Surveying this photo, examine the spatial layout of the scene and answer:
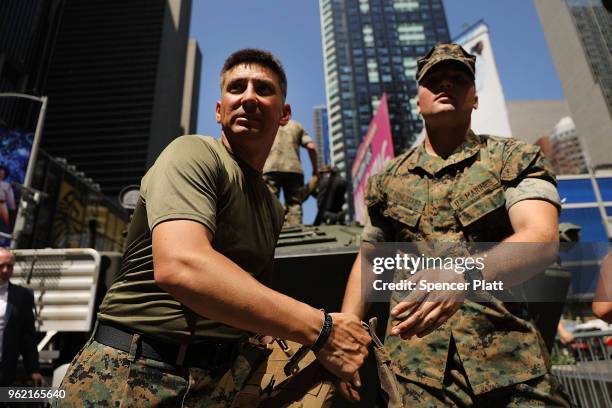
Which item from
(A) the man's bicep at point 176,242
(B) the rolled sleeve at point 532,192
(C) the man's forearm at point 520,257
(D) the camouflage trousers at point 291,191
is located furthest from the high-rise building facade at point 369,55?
(A) the man's bicep at point 176,242

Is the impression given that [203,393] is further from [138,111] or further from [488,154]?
[138,111]

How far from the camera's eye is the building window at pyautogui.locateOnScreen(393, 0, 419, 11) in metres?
85.6

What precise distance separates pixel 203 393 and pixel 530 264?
4.13ft

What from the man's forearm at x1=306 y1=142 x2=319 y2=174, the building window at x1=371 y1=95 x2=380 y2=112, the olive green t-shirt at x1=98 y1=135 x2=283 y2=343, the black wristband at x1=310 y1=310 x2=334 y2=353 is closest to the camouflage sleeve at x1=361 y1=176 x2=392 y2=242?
the olive green t-shirt at x1=98 y1=135 x2=283 y2=343

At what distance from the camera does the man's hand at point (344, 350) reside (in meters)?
1.24

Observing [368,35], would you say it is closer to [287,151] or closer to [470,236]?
[287,151]

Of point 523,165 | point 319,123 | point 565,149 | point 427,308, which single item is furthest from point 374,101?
point 427,308

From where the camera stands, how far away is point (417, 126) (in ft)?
246

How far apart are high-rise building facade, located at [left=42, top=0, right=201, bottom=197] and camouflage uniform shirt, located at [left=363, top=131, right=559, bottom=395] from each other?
7460cm

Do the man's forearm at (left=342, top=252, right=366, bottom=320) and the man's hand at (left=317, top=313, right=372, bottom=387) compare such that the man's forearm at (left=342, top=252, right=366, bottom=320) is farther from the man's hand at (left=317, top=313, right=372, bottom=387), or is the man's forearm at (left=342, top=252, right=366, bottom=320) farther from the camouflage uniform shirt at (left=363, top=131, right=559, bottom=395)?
the man's hand at (left=317, top=313, right=372, bottom=387)

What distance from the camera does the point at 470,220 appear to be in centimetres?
177

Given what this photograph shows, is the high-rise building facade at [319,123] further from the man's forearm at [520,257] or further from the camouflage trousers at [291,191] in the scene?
the man's forearm at [520,257]

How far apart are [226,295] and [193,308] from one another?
0.36 feet

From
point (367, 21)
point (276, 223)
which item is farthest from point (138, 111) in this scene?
point (276, 223)
